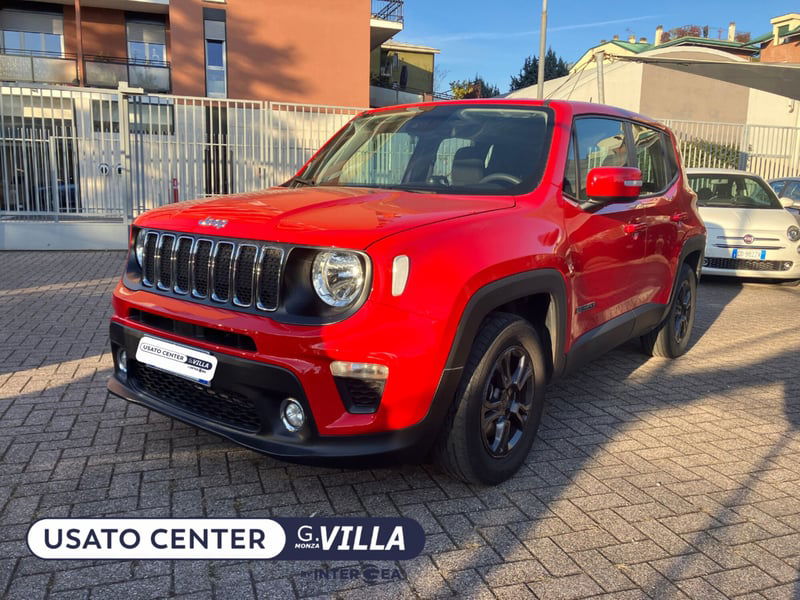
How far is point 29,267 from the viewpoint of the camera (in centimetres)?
1003

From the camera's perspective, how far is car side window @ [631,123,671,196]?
4.75 m

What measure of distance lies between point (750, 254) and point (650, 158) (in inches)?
207

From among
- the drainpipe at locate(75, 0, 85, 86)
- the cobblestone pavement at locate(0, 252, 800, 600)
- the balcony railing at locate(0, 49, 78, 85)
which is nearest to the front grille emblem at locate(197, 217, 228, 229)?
the cobblestone pavement at locate(0, 252, 800, 600)

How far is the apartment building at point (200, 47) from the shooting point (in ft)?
83.0

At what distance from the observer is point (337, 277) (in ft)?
8.98

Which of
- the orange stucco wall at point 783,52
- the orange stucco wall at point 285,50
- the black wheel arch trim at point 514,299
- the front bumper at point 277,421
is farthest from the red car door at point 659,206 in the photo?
the orange stucco wall at point 783,52

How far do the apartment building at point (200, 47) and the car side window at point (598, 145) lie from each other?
2304 centimetres

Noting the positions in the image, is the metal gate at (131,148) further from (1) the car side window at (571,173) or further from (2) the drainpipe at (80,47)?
(2) the drainpipe at (80,47)

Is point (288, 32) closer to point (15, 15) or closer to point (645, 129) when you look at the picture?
point (15, 15)

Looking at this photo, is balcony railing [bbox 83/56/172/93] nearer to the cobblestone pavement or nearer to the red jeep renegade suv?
the cobblestone pavement

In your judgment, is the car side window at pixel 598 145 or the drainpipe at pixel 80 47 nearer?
the car side window at pixel 598 145

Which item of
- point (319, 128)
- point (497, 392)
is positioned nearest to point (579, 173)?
point (497, 392)

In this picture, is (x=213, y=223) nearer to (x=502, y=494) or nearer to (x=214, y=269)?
(x=214, y=269)

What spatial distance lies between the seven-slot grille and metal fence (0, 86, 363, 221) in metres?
9.44
